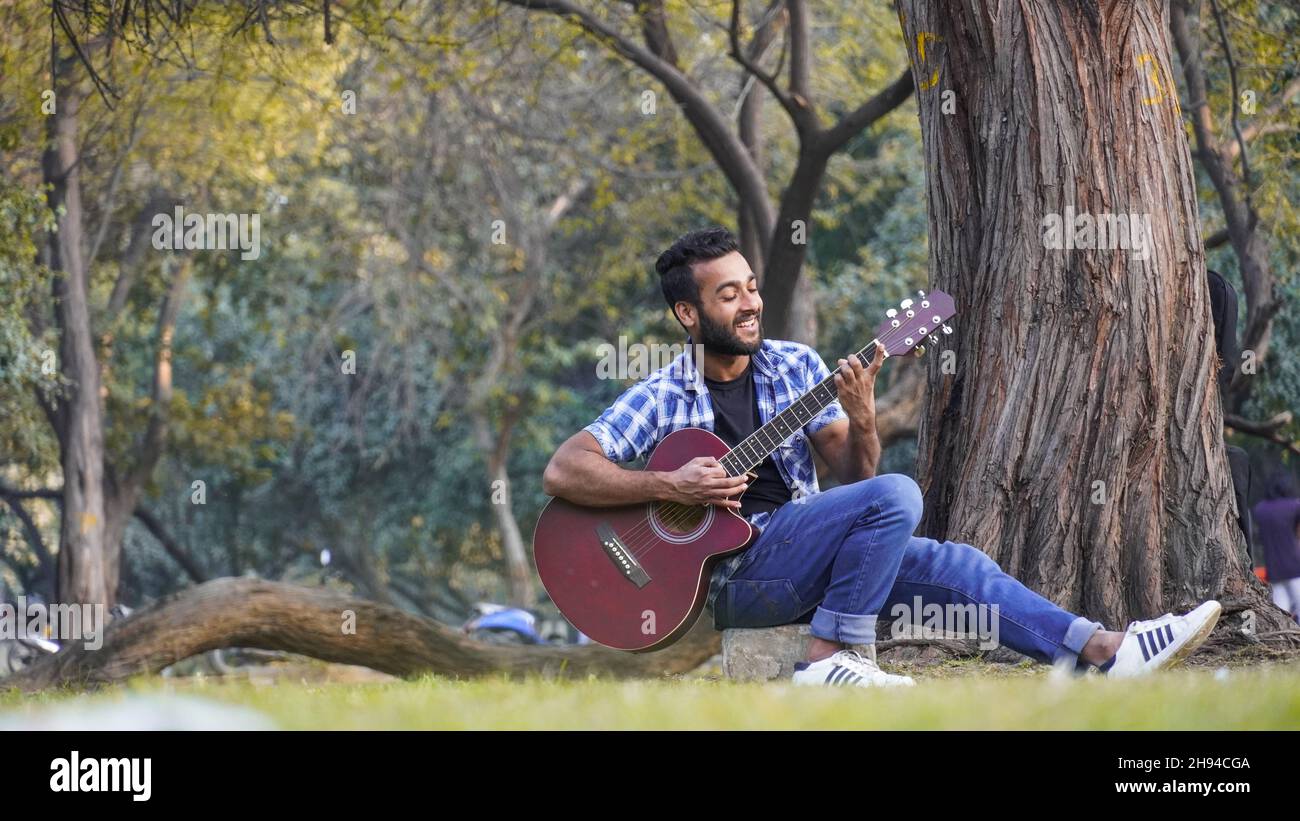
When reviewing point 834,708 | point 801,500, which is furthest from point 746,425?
point 834,708

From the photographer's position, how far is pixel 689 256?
18.9 ft

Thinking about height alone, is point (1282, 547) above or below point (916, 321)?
below

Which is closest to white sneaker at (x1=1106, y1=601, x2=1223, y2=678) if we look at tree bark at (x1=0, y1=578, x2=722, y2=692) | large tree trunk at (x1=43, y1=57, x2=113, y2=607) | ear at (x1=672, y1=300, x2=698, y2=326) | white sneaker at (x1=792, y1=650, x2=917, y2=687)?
white sneaker at (x1=792, y1=650, x2=917, y2=687)

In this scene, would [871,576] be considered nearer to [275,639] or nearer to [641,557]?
[641,557]

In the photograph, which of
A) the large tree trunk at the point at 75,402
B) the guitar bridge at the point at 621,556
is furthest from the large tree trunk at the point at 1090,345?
the large tree trunk at the point at 75,402

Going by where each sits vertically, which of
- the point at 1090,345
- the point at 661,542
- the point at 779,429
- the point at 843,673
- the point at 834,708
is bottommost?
the point at 843,673

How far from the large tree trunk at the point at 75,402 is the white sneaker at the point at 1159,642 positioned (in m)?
13.3

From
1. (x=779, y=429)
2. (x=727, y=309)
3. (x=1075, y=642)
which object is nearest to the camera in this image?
(x=1075, y=642)

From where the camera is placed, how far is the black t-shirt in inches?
221

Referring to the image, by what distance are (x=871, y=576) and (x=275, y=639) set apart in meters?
4.71

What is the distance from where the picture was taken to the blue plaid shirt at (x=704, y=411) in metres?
5.61

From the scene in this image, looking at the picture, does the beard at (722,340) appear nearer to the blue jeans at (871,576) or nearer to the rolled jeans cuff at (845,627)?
the blue jeans at (871,576)

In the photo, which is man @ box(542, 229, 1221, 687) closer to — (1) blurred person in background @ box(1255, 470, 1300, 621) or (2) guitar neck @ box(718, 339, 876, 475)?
(2) guitar neck @ box(718, 339, 876, 475)
